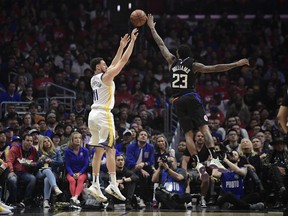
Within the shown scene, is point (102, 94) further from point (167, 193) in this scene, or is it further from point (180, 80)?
point (167, 193)

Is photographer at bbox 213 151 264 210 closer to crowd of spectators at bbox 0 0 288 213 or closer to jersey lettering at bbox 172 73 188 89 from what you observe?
crowd of spectators at bbox 0 0 288 213

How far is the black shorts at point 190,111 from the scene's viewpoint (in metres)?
13.0

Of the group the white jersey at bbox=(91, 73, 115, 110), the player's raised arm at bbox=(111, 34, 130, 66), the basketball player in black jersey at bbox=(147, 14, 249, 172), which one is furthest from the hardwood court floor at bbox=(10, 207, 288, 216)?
the player's raised arm at bbox=(111, 34, 130, 66)

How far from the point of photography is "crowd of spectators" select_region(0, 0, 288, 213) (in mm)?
17797

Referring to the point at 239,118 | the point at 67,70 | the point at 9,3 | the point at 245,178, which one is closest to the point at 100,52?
the point at 67,70

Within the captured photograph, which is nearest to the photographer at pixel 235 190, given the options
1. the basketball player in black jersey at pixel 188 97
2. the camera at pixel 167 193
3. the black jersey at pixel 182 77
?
the camera at pixel 167 193

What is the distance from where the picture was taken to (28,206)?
16.1 metres

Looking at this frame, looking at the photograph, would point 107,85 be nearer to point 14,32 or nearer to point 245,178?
point 245,178

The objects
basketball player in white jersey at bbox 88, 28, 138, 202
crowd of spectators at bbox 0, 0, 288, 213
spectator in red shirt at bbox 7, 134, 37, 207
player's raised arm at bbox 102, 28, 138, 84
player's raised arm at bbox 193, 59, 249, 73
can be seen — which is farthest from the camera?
crowd of spectators at bbox 0, 0, 288, 213

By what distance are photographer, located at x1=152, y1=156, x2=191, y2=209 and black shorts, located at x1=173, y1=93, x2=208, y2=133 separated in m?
2.56

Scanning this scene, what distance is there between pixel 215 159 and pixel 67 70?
34.9ft

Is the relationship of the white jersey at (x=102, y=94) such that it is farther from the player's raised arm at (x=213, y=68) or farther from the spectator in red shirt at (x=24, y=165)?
the spectator in red shirt at (x=24, y=165)

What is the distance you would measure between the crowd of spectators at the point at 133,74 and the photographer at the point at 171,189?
817 mm

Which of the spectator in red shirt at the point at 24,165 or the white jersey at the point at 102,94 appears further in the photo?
the spectator in red shirt at the point at 24,165
